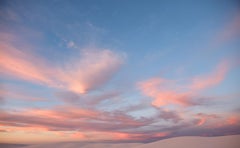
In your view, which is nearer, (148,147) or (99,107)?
(99,107)

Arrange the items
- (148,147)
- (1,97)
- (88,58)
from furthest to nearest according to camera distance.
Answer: (148,147) < (88,58) < (1,97)

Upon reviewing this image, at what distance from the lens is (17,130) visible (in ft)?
10.0

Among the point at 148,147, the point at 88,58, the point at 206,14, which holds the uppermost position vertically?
the point at 206,14

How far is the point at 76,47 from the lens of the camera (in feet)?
9.93

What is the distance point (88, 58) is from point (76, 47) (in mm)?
231

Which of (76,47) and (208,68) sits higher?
(76,47)

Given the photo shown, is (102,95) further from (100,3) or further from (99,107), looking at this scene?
(100,3)

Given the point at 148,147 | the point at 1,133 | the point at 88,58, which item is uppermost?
the point at 88,58

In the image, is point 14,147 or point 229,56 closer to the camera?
point 14,147

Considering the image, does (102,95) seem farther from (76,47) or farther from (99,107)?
(76,47)

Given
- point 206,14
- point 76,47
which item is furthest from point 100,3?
point 206,14

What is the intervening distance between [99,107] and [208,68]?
1748 millimetres

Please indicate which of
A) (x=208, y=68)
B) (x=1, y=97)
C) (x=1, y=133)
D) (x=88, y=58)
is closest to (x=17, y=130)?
(x=1, y=133)

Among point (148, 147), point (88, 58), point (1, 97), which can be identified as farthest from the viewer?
point (148, 147)
